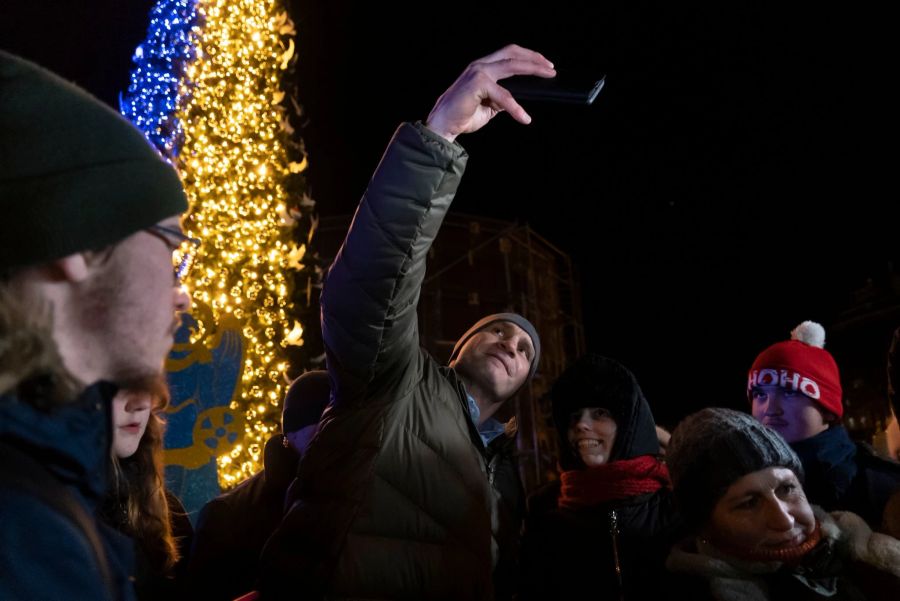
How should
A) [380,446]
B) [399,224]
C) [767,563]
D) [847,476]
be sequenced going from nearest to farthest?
[399,224] < [380,446] < [767,563] < [847,476]

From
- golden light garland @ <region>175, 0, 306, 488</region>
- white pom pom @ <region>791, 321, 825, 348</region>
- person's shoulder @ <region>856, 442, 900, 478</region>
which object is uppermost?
golden light garland @ <region>175, 0, 306, 488</region>

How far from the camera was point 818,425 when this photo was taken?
3.78m

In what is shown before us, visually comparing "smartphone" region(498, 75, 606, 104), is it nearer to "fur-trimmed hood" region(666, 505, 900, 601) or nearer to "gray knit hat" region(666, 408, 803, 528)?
"gray knit hat" region(666, 408, 803, 528)

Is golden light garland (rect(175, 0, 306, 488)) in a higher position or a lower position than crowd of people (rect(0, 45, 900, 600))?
higher

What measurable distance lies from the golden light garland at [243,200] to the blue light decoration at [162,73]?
8 centimetres

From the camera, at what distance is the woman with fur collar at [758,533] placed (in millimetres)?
2279

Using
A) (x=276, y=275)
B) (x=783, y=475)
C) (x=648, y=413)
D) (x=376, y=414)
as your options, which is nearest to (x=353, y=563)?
(x=376, y=414)

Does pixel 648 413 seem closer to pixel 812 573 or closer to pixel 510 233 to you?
pixel 812 573

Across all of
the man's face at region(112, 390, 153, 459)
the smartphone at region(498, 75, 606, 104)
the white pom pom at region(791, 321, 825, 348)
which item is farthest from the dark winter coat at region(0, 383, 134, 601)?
the white pom pom at region(791, 321, 825, 348)

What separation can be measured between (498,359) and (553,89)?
1.37 metres

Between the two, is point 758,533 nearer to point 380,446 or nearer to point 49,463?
point 380,446

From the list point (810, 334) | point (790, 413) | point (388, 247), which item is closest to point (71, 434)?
point (388, 247)

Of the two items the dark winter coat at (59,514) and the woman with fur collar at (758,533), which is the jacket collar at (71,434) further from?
the woman with fur collar at (758,533)

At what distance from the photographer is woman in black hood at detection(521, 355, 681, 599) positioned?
295cm
